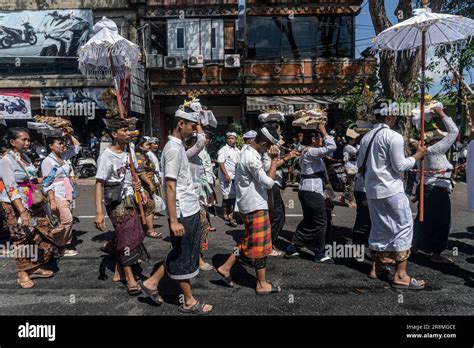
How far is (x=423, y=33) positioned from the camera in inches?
165

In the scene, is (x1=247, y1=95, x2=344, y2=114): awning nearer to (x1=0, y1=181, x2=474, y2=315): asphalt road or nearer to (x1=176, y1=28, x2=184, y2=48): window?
(x1=176, y1=28, x2=184, y2=48): window

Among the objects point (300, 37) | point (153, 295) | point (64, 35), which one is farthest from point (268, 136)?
point (64, 35)

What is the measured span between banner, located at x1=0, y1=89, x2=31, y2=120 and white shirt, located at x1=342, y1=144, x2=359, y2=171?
551 inches

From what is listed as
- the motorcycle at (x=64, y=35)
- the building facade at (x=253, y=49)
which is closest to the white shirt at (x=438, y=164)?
the building facade at (x=253, y=49)

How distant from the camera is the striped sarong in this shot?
12.5 feet

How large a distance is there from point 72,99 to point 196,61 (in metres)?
5.68

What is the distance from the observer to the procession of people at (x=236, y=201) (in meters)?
3.43

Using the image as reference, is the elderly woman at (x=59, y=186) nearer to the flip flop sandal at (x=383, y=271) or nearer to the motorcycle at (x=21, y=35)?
the flip flop sandal at (x=383, y=271)

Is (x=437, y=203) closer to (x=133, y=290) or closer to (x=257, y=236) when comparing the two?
(x=257, y=236)

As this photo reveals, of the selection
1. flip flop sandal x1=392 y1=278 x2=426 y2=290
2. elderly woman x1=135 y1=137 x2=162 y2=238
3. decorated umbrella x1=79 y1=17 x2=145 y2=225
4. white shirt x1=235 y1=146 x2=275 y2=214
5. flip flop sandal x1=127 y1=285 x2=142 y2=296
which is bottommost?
flip flop sandal x1=127 y1=285 x2=142 y2=296

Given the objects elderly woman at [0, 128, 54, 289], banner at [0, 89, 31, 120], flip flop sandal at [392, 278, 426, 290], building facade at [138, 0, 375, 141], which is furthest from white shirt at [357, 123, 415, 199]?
banner at [0, 89, 31, 120]

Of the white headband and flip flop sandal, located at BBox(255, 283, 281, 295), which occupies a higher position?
the white headband
